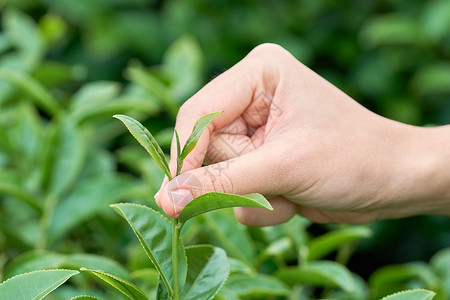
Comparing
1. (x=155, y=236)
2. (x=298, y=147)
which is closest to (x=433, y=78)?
(x=298, y=147)

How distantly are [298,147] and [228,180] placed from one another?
139 millimetres

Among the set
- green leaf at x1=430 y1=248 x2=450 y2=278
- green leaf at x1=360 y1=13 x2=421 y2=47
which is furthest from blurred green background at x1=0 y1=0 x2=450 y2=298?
green leaf at x1=430 y1=248 x2=450 y2=278

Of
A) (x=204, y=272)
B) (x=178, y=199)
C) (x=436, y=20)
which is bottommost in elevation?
(x=204, y=272)

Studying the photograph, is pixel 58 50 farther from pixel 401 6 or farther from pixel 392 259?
pixel 392 259

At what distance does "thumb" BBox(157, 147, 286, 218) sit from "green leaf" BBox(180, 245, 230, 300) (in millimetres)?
85

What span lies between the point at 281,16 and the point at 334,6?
8.8 inches

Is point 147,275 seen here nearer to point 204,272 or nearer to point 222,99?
point 204,272

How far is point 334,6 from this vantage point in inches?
97.4

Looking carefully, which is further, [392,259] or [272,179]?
[392,259]

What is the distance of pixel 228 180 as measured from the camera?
79cm

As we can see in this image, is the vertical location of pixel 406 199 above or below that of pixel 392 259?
above

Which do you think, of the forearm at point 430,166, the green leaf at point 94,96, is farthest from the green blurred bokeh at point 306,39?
the forearm at point 430,166

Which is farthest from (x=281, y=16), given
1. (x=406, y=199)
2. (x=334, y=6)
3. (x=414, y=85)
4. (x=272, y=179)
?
(x=272, y=179)

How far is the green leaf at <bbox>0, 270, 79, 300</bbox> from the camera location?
66 centimetres
